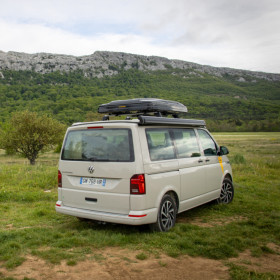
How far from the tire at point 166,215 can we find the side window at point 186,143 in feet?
2.95

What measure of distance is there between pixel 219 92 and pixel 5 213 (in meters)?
135

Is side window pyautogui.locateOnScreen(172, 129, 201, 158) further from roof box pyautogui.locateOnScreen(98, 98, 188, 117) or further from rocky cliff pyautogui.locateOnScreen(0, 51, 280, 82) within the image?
rocky cliff pyautogui.locateOnScreen(0, 51, 280, 82)

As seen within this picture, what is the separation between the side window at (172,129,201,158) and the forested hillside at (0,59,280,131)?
67.7 m

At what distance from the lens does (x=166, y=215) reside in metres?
5.19

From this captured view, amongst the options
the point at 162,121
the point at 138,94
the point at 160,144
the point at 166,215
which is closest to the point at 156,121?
the point at 162,121

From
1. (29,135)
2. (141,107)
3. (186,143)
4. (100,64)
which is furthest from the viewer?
(100,64)

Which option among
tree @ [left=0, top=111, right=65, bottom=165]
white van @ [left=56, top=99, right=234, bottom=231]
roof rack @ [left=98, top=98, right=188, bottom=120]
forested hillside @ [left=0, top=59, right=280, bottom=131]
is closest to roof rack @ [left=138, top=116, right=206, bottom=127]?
white van @ [left=56, top=99, right=234, bottom=231]

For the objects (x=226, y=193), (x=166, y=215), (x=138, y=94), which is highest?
(x=138, y=94)

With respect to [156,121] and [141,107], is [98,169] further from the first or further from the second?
[141,107]

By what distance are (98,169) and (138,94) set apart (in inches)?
4138

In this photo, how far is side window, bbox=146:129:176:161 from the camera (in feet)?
16.5

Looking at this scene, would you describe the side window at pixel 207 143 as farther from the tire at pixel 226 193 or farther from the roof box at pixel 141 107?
the tire at pixel 226 193

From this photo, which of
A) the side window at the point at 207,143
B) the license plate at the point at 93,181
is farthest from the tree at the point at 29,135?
the license plate at the point at 93,181

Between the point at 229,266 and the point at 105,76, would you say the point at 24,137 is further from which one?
the point at 105,76
